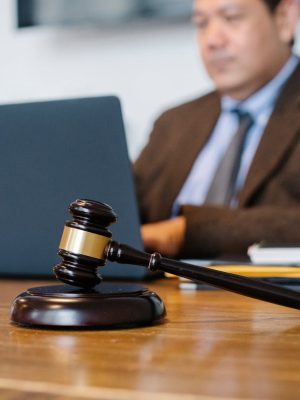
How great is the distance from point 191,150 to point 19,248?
1131mm

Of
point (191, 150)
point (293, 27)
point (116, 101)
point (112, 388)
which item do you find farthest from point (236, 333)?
point (293, 27)

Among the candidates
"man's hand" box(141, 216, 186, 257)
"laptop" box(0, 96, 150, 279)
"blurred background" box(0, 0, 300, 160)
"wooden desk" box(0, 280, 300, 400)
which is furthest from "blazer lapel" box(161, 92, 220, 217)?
"wooden desk" box(0, 280, 300, 400)

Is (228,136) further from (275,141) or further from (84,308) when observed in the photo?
(84,308)

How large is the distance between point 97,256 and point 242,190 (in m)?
1.30

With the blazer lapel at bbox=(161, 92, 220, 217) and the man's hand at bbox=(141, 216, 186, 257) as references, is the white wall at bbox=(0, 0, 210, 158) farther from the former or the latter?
the man's hand at bbox=(141, 216, 186, 257)

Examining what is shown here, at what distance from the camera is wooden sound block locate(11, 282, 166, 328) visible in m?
0.58

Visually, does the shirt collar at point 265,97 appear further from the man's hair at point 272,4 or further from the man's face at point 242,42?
the man's hair at point 272,4

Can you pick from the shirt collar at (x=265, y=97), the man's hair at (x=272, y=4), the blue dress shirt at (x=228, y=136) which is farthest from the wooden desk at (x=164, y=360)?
the man's hair at (x=272, y=4)

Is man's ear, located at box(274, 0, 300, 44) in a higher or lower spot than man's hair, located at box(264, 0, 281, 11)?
lower

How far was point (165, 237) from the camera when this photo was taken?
1.40 metres

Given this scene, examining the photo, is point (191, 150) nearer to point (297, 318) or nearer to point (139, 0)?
point (139, 0)

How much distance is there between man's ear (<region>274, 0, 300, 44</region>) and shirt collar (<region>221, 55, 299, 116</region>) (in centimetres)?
7

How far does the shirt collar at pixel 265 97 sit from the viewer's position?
84.2 inches

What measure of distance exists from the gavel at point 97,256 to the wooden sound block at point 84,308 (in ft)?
0.07
